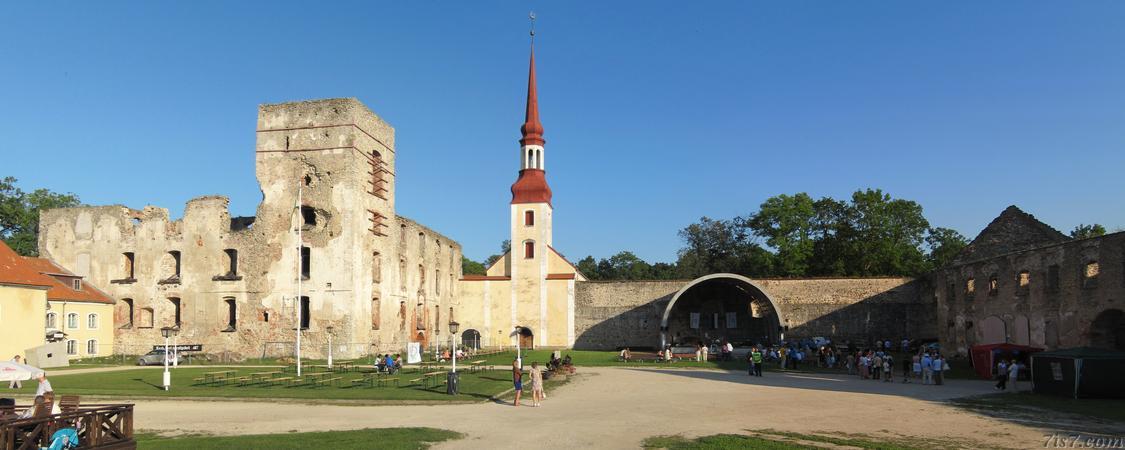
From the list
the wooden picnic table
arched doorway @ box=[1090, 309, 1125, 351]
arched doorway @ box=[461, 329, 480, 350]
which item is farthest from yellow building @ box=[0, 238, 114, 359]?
arched doorway @ box=[1090, 309, 1125, 351]

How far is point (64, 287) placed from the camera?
40.5 metres

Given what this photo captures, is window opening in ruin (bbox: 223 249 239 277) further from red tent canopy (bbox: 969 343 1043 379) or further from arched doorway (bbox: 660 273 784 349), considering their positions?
red tent canopy (bbox: 969 343 1043 379)

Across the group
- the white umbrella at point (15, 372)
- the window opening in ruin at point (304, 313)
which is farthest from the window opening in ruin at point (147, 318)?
the white umbrella at point (15, 372)

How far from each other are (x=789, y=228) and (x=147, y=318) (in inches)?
1849

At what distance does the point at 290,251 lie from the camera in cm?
4122

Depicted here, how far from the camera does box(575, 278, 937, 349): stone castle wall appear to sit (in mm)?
50281

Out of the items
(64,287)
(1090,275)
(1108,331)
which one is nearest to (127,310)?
(64,287)

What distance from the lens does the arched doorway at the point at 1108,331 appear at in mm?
29094

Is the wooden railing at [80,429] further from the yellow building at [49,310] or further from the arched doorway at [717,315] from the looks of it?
the arched doorway at [717,315]

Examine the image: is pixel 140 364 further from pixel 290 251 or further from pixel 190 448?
pixel 190 448

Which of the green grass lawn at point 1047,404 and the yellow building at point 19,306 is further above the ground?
the yellow building at point 19,306

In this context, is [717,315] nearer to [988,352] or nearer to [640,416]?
[988,352]

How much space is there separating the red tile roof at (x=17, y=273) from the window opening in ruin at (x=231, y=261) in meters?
→ 8.02

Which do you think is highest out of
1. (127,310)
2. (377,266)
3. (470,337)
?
(377,266)
